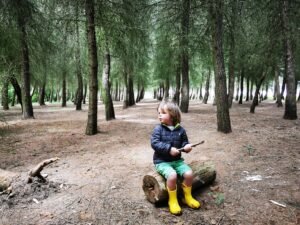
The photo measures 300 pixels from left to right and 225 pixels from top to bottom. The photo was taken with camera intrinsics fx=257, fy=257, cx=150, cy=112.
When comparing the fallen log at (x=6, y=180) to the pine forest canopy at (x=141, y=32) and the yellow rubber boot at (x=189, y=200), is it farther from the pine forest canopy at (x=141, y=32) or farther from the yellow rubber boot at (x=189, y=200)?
the pine forest canopy at (x=141, y=32)

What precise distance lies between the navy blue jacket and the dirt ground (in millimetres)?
734

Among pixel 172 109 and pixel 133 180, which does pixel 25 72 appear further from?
pixel 172 109

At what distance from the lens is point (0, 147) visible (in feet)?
25.2

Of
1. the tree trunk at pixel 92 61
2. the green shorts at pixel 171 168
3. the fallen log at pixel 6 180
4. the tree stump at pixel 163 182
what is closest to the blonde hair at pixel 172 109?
the green shorts at pixel 171 168

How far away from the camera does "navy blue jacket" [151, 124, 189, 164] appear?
377 cm

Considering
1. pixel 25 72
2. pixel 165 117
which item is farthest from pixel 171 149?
pixel 25 72

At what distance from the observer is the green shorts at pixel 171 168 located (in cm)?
363

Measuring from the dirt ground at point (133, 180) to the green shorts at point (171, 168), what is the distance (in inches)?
20.8

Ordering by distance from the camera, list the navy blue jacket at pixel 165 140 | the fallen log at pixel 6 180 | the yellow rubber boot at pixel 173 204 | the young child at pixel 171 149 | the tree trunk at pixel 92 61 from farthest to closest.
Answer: the tree trunk at pixel 92 61, the fallen log at pixel 6 180, the navy blue jacket at pixel 165 140, the young child at pixel 171 149, the yellow rubber boot at pixel 173 204

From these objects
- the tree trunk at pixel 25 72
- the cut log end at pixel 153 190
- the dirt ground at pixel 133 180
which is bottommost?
the dirt ground at pixel 133 180

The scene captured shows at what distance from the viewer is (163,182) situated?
3744 mm

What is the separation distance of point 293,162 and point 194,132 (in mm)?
4081

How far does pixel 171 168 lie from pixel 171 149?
30cm

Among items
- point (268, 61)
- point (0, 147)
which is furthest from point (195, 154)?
point (268, 61)
